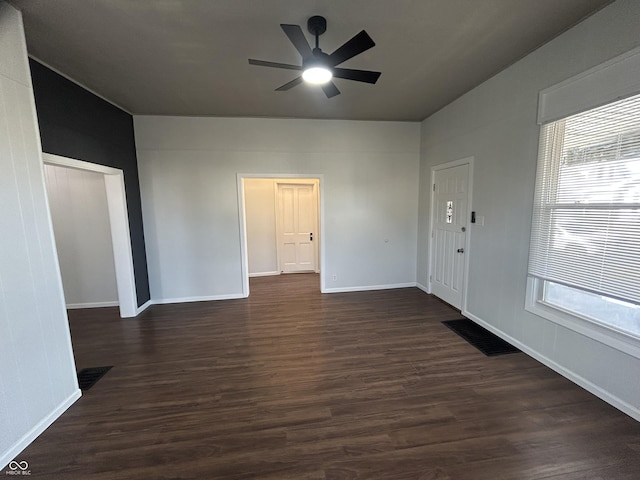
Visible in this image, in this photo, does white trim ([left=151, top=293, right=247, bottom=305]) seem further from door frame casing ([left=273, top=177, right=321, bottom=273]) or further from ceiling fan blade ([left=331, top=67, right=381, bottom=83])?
ceiling fan blade ([left=331, top=67, right=381, bottom=83])

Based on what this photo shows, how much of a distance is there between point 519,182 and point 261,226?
188 inches

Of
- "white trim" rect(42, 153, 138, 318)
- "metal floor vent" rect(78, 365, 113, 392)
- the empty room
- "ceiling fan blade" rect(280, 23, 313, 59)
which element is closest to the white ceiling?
the empty room

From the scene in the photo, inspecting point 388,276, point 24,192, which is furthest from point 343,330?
point 24,192

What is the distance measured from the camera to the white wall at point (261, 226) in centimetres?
592

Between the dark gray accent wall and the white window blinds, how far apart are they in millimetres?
4607

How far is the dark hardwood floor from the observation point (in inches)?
61.9

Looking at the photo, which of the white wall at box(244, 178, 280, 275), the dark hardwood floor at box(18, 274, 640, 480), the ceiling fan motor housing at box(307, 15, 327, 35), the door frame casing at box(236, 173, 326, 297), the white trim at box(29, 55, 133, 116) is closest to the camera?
the dark hardwood floor at box(18, 274, 640, 480)

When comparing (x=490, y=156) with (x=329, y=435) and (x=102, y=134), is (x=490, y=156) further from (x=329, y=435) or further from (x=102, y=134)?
(x=102, y=134)

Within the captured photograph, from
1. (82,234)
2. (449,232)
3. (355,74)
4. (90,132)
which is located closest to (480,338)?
(449,232)

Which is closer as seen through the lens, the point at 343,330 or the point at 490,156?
the point at 490,156

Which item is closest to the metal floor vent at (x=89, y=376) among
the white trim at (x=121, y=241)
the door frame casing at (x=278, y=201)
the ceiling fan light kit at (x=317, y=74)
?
the white trim at (x=121, y=241)

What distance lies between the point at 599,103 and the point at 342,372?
300 centimetres

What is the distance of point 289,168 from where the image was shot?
4383mm

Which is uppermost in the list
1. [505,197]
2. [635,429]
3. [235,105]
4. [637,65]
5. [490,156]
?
[235,105]
